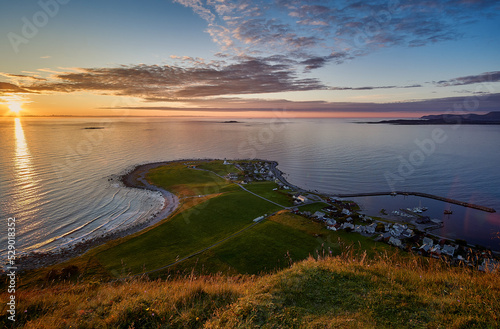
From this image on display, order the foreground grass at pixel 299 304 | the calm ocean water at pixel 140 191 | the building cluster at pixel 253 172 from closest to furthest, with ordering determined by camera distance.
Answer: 1. the foreground grass at pixel 299 304
2. the calm ocean water at pixel 140 191
3. the building cluster at pixel 253 172

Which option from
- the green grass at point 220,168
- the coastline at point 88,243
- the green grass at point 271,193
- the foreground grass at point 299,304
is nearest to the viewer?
the foreground grass at point 299,304

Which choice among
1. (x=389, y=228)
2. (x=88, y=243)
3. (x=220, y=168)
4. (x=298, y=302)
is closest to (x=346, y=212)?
(x=389, y=228)

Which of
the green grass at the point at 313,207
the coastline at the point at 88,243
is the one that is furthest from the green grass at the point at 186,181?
the green grass at the point at 313,207

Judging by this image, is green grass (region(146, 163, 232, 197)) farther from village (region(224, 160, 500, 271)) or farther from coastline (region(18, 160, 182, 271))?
village (region(224, 160, 500, 271))

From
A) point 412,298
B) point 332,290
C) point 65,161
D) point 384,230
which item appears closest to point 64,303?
point 332,290

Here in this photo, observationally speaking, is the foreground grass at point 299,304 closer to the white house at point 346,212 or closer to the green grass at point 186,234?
the green grass at point 186,234

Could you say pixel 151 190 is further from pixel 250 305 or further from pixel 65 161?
pixel 250 305

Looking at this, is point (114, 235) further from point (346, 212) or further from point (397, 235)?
point (397, 235)

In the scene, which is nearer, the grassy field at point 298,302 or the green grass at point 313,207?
the grassy field at point 298,302
